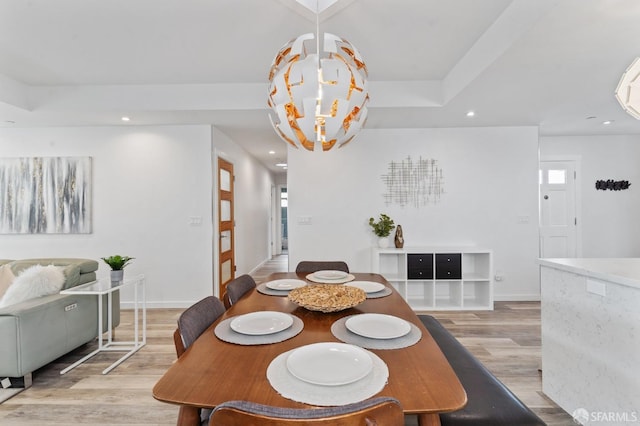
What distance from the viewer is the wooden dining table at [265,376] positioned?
2.72 ft

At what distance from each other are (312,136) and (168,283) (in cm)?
337

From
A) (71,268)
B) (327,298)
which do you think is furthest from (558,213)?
(71,268)

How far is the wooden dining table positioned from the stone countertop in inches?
39.2

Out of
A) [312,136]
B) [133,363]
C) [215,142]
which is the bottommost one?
[133,363]

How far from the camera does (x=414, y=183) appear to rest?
4.21 meters

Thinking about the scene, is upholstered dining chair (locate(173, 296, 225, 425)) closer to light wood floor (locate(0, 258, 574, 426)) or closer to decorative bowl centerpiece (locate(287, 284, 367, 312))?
decorative bowl centerpiece (locate(287, 284, 367, 312))

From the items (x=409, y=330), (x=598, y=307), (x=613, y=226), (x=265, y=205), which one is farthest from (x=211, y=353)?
(x=265, y=205)

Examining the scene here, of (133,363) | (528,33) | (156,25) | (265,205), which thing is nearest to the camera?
(528,33)

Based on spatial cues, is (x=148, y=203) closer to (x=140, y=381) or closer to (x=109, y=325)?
(x=109, y=325)

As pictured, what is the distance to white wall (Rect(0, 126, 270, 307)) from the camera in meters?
4.00

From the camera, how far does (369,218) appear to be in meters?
4.21

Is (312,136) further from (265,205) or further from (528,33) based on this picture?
(265,205)

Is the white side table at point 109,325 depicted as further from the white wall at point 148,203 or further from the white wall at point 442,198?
the white wall at point 442,198

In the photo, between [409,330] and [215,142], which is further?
[215,142]
